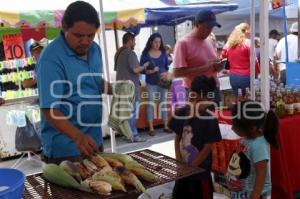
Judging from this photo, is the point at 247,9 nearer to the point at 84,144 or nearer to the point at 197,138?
the point at 197,138

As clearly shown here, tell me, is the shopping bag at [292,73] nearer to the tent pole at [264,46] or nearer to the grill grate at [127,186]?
the tent pole at [264,46]

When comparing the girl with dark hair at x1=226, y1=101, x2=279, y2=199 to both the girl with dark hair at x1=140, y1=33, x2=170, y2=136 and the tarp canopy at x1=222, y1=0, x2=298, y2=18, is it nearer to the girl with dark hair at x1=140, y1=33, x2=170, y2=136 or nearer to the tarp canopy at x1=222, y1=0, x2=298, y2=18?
the girl with dark hair at x1=140, y1=33, x2=170, y2=136

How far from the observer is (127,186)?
66.6 inches

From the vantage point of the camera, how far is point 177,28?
11641 millimetres

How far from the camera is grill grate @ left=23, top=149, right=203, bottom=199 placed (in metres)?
1.61

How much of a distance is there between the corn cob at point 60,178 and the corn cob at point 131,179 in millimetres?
175

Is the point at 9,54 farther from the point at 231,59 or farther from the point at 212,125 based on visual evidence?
the point at 212,125

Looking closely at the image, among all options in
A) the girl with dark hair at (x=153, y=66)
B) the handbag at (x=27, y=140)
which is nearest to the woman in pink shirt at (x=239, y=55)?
the girl with dark hair at (x=153, y=66)

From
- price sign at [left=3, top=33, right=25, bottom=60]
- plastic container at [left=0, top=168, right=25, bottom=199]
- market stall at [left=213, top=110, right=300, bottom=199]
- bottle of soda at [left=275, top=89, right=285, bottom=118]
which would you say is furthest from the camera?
price sign at [left=3, top=33, right=25, bottom=60]

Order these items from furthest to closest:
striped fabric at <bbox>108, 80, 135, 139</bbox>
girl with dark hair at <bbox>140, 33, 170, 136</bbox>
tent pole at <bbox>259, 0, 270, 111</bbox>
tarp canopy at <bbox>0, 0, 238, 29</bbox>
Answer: girl with dark hair at <bbox>140, 33, 170, 136</bbox>
tarp canopy at <bbox>0, 0, 238, 29</bbox>
tent pole at <bbox>259, 0, 270, 111</bbox>
striped fabric at <bbox>108, 80, 135, 139</bbox>

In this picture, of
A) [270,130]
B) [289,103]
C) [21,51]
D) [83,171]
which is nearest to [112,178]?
[83,171]

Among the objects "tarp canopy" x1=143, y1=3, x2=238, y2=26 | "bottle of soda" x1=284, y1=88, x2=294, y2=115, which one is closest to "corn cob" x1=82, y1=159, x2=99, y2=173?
"bottle of soda" x1=284, y1=88, x2=294, y2=115

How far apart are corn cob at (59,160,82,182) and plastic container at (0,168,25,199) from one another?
1.19 feet

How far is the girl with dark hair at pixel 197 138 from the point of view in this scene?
8.64 feet
